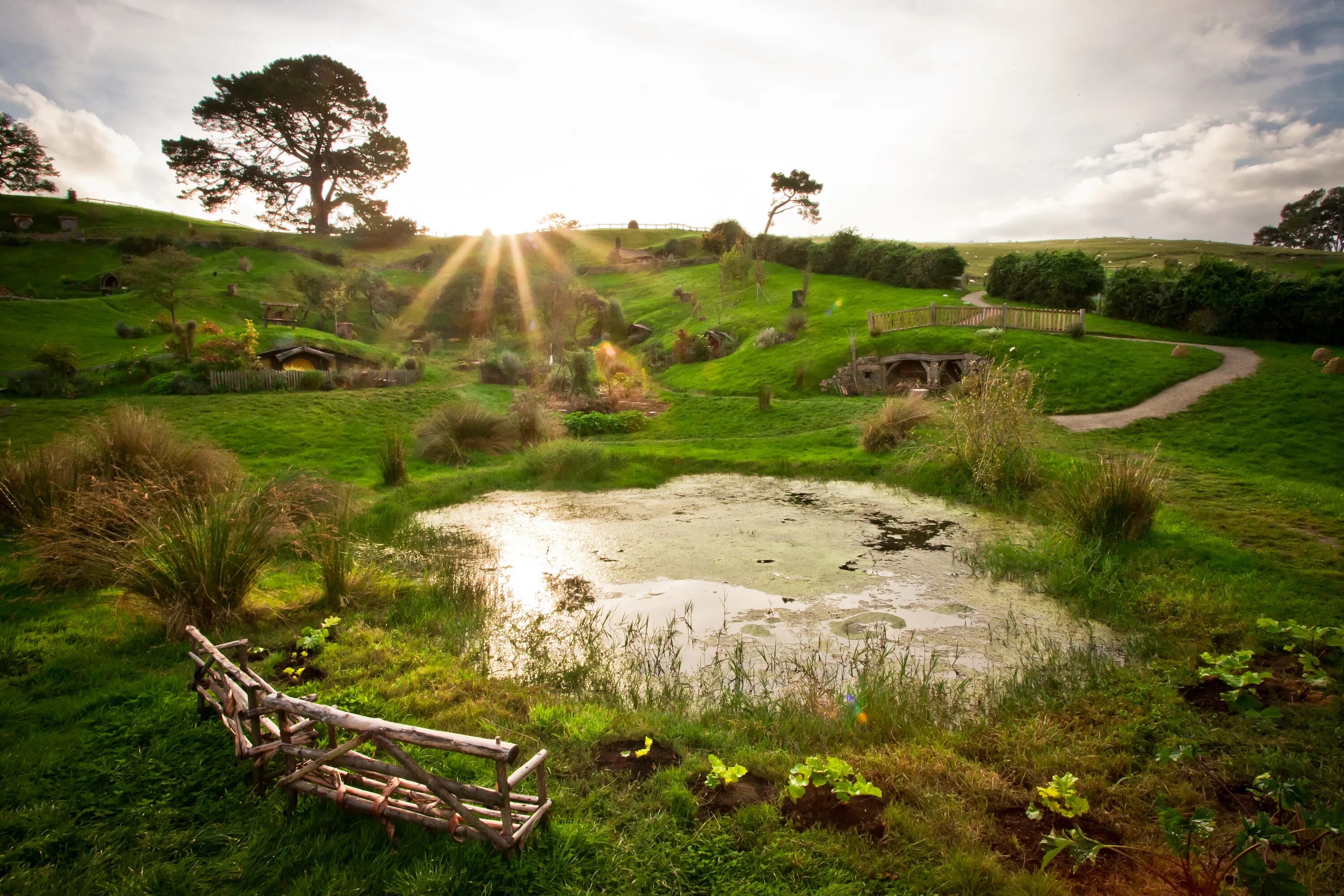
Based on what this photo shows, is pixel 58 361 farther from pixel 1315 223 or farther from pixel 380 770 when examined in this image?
pixel 1315 223

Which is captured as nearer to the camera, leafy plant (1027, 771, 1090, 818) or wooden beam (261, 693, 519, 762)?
wooden beam (261, 693, 519, 762)

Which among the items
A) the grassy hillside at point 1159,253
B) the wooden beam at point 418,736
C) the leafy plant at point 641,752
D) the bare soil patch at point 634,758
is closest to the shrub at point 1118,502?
the bare soil patch at point 634,758

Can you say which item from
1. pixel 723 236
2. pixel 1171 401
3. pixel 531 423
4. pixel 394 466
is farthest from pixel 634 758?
pixel 723 236

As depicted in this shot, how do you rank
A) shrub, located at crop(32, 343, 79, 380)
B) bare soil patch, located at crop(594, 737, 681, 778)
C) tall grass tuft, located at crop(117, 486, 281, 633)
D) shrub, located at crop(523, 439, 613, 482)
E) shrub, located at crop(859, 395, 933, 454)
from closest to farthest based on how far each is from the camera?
bare soil patch, located at crop(594, 737, 681, 778)
tall grass tuft, located at crop(117, 486, 281, 633)
shrub, located at crop(523, 439, 613, 482)
shrub, located at crop(859, 395, 933, 454)
shrub, located at crop(32, 343, 79, 380)

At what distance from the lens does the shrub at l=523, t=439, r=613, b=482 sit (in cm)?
1666

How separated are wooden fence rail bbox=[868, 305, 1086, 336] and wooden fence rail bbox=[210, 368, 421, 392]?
24.7m

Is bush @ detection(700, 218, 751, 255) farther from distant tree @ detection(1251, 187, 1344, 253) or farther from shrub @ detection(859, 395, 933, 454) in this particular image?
distant tree @ detection(1251, 187, 1344, 253)

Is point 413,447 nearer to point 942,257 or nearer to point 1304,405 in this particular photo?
point 1304,405

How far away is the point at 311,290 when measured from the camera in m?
48.3

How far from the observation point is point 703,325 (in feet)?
143

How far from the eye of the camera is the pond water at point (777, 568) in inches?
288

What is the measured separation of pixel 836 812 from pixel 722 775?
0.81 metres

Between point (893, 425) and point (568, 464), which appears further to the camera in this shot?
point (893, 425)

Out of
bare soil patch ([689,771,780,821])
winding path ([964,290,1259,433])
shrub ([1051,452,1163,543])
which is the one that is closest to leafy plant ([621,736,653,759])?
bare soil patch ([689,771,780,821])
